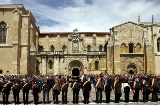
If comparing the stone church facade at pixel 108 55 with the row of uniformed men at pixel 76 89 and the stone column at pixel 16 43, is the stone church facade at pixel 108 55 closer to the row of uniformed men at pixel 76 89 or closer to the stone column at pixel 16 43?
the stone column at pixel 16 43

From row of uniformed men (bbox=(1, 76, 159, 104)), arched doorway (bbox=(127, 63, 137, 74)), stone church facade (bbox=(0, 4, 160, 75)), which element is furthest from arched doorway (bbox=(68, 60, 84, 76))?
row of uniformed men (bbox=(1, 76, 159, 104))

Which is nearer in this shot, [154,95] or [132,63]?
[154,95]

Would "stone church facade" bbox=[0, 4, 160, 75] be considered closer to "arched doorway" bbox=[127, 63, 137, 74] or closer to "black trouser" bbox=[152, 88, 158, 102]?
"arched doorway" bbox=[127, 63, 137, 74]

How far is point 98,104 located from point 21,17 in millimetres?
23184

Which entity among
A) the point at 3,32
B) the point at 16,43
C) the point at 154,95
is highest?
the point at 3,32

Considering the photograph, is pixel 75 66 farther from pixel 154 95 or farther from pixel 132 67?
pixel 154 95

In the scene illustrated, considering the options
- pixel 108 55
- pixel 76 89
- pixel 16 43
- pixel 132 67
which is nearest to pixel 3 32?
pixel 16 43

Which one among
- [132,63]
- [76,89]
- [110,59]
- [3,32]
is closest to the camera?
[76,89]

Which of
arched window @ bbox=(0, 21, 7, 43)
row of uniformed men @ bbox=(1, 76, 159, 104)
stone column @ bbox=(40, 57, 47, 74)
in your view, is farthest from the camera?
stone column @ bbox=(40, 57, 47, 74)

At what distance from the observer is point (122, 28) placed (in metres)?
38.5

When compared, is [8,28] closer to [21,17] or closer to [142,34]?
[21,17]

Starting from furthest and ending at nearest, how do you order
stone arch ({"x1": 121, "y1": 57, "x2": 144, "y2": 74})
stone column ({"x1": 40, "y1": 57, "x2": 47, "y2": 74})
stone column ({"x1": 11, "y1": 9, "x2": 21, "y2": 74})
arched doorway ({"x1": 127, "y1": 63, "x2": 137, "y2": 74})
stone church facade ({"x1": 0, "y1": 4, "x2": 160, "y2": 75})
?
1. stone column ({"x1": 40, "y1": 57, "x2": 47, "y2": 74})
2. arched doorway ({"x1": 127, "y1": 63, "x2": 137, "y2": 74})
3. stone arch ({"x1": 121, "y1": 57, "x2": 144, "y2": 74})
4. stone church facade ({"x1": 0, "y1": 4, "x2": 160, "y2": 75})
5. stone column ({"x1": 11, "y1": 9, "x2": 21, "y2": 74})

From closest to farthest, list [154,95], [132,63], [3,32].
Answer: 1. [154,95]
2. [3,32]
3. [132,63]

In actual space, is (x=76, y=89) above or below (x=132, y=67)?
below
